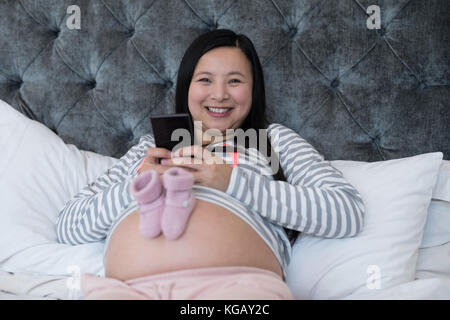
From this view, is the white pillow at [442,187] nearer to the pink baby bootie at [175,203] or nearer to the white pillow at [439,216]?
the white pillow at [439,216]

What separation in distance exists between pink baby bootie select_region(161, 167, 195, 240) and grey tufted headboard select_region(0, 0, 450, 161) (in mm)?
647

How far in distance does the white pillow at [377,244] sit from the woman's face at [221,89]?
0.37 meters

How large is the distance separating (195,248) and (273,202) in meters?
0.21

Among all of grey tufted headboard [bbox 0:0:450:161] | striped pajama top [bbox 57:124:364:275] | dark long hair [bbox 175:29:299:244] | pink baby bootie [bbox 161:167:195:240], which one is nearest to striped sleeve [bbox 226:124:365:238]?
striped pajama top [bbox 57:124:364:275]

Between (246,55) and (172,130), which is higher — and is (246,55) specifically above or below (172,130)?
above

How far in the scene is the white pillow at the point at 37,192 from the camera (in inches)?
39.4

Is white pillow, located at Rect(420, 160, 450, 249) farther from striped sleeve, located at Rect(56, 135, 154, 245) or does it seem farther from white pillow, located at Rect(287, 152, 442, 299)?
striped sleeve, located at Rect(56, 135, 154, 245)

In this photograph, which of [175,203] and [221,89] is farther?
[221,89]

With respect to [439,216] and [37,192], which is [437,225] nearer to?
[439,216]

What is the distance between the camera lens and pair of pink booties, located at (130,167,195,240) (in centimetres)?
77

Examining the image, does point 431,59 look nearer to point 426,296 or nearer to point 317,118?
point 317,118

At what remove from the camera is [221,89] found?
43.7 inches

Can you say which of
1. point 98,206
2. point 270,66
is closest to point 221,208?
point 98,206
